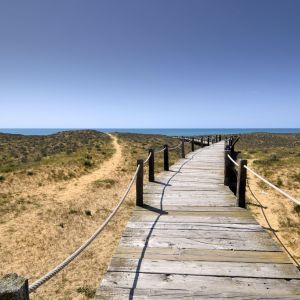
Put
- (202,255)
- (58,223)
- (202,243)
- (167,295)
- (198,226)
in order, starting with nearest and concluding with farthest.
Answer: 1. (167,295)
2. (202,255)
3. (202,243)
4. (198,226)
5. (58,223)

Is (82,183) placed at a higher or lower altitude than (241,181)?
lower

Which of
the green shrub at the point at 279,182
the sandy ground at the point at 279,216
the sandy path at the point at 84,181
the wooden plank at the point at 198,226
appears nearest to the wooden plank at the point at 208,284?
the wooden plank at the point at 198,226

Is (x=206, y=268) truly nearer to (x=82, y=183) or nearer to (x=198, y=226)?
(x=198, y=226)

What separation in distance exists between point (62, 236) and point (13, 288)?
8.10 m

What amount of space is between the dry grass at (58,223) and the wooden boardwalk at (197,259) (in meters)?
2.34

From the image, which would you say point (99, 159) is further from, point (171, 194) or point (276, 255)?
point (276, 255)

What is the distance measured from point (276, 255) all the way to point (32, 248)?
22.7 feet

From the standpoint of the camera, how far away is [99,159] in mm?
25844

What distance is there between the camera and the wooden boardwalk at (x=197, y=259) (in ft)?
11.6

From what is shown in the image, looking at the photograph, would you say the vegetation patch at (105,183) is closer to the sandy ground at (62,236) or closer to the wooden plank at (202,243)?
the sandy ground at (62,236)

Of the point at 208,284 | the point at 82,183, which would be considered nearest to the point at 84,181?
the point at 82,183

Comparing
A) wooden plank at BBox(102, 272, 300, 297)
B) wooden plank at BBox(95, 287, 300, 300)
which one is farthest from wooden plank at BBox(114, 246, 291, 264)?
wooden plank at BBox(95, 287, 300, 300)

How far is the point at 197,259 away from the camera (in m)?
4.33

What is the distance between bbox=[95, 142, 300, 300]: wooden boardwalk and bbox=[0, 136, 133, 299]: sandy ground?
2292 millimetres
